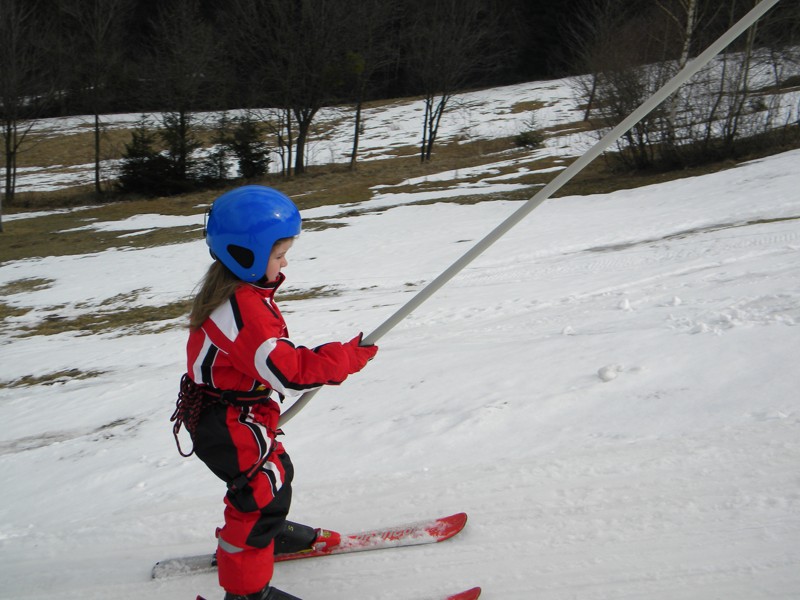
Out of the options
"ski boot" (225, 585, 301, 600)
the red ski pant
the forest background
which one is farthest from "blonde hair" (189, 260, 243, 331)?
the forest background

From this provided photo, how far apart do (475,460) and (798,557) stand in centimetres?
144

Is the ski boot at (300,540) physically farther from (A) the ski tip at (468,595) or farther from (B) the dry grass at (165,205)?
(B) the dry grass at (165,205)

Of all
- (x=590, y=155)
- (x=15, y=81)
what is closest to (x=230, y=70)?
(x=15, y=81)

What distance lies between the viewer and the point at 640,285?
20.3ft

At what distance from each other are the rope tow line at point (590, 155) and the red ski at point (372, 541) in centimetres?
67

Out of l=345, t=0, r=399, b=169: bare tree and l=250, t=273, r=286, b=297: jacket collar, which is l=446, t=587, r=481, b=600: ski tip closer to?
l=250, t=273, r=286, b=297: jacket collar

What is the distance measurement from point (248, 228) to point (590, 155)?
1.32 meters

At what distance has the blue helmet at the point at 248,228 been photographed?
212 cm

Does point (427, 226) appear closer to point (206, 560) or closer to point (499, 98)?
point (206, 560)

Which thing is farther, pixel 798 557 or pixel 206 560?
pixel 206 560

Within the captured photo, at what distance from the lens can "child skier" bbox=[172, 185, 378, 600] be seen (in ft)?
6.94

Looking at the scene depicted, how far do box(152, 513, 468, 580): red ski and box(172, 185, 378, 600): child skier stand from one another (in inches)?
Result: 16.4

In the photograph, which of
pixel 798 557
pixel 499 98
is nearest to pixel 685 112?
pixel 798 557

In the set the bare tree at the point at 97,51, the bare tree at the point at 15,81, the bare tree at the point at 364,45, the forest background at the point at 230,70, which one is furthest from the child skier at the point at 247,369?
the bare tree at the point at 364,45
